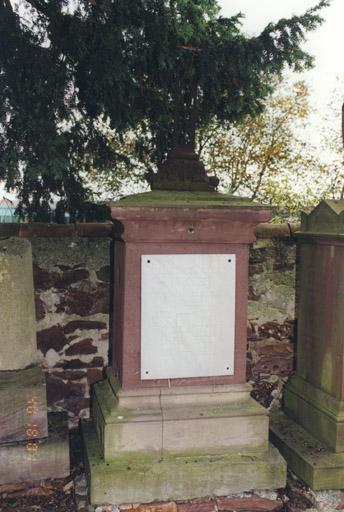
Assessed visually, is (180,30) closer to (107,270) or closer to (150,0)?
(150,0)

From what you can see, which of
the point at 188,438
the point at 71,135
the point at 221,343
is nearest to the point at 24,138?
the point at 71,135

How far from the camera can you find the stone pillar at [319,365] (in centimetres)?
298

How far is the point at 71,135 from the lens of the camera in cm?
412

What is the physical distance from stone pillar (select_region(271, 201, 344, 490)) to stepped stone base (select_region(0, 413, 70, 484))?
1545mm

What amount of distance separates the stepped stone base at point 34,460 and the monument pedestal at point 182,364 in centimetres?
19

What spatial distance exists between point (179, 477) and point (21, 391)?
3.72 feet

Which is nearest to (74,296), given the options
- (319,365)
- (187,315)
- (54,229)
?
(54,229)

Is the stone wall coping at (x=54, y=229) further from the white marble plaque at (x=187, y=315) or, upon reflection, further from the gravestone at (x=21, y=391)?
the white marble plaque at (x=187, y=315)

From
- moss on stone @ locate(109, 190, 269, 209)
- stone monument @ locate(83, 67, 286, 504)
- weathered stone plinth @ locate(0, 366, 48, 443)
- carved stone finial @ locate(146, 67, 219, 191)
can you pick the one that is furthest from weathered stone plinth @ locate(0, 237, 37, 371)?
carved stone finial @ locate(146, 67, 219, 191)

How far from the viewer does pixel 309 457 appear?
2.99m

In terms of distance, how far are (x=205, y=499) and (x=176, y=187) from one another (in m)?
2.00

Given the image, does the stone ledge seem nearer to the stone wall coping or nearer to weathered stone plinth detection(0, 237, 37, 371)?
the stone wall coping

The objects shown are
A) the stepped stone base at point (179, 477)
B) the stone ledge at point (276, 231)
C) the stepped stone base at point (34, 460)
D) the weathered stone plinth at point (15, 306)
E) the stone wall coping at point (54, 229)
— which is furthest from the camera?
the stone ledge at point (276, 231)

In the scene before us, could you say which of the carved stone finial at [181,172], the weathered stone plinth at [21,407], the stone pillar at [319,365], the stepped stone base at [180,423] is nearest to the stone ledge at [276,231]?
the stone pillar at [319,365]
